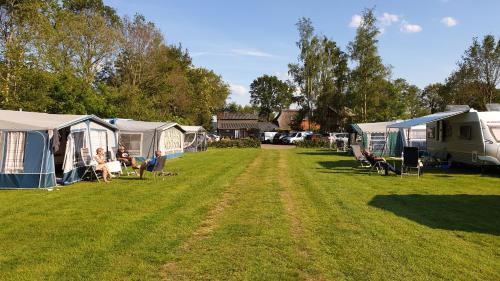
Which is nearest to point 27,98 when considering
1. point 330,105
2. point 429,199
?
point 429,199

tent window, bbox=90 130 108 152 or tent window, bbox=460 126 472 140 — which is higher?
tent window, bbox=460 126 472 140

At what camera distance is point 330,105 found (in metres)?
43.1

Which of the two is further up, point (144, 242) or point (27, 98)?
point (27, 98)

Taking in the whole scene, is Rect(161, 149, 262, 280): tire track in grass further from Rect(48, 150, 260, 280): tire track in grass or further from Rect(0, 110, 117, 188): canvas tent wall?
Rect(0, 110, 117, 188): canvas tent wall

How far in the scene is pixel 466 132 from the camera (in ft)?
51.0

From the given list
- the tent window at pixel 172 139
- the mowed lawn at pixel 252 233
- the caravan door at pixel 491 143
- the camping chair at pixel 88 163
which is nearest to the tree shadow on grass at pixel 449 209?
the mowed lawn at pixel 252 233

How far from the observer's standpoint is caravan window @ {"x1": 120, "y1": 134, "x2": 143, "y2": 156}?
20.9 metres

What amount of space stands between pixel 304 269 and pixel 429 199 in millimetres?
5771

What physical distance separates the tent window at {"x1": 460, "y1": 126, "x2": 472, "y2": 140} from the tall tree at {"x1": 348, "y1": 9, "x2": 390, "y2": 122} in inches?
859

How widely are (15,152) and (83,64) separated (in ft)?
69.6

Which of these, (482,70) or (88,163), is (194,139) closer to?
(88,163)

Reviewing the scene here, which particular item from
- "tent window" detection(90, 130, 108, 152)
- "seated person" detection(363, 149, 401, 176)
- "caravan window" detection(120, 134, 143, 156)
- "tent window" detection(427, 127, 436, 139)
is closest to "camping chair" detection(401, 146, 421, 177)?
"seated person" detection(363, 149, 401, 176)

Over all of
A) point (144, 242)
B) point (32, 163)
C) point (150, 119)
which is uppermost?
point (150, 119)

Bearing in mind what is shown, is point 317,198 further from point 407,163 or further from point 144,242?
point 407,163
